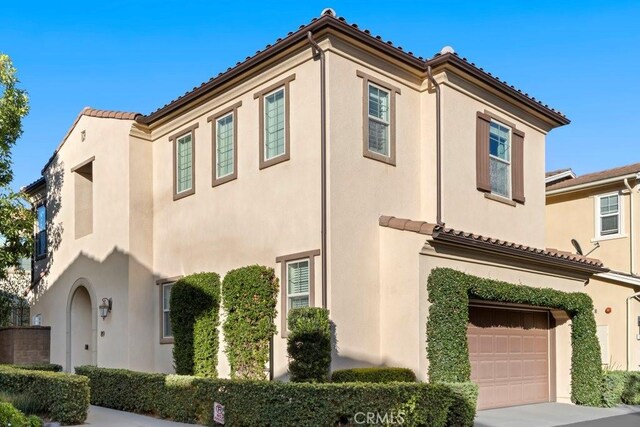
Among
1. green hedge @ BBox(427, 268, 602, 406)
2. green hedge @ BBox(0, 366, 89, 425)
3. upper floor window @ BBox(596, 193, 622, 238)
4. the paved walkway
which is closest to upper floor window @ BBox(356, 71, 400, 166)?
green hedge @ BBox(427, 268, 602, 406)

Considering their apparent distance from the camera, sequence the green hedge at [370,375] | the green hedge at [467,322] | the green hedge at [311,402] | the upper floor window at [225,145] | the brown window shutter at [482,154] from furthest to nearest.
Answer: the brown window shutter at [482,154]
the upper floor window at [225,145]
the green hedge at [467,322]
the green hedge at [370,375]
the green hedge at [311,402]

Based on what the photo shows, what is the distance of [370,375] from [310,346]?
1.13 metres

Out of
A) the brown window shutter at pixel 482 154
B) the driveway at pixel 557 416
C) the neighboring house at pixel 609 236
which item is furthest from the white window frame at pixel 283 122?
the neighboring house at pixel 609 236

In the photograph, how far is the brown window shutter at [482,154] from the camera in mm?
16031

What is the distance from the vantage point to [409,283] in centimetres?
1315

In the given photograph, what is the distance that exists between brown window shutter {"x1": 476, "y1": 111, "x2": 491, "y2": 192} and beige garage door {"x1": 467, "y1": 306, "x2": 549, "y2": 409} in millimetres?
2807

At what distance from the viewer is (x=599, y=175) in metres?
23.5

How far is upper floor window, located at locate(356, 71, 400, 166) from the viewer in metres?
13.9

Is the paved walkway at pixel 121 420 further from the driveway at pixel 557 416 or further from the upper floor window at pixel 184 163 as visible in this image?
the driveway at pixel 557 416

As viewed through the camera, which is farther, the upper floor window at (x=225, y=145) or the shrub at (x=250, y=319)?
the upper floor window at (x=225, y=145)

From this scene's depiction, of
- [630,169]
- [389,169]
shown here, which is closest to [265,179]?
[389,169]

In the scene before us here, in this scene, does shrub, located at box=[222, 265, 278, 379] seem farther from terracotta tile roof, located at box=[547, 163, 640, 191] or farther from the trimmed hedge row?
terracotta tile roof, located at box=[547, 163, 640, 191]

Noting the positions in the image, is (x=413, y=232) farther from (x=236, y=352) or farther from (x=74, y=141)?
(x=74, y=141)

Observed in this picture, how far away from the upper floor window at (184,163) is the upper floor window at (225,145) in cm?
90
